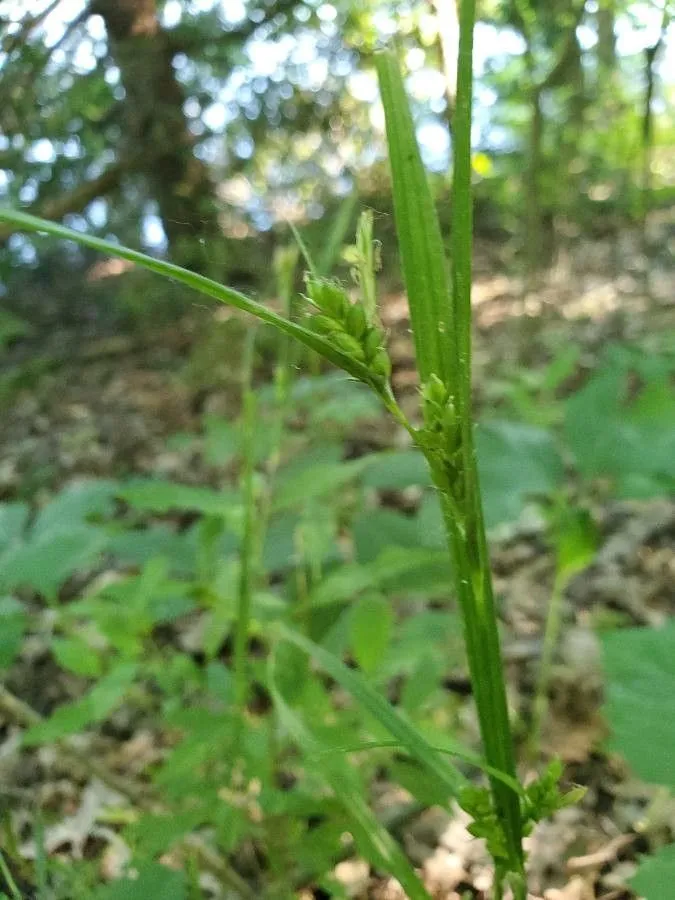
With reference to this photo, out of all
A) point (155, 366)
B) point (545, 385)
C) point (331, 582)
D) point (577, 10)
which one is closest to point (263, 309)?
point (331, 582)

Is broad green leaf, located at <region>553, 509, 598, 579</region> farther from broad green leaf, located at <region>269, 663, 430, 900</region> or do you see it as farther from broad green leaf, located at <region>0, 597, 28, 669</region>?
broad green leaf, located at <region>0, 597, 28, 669</region>

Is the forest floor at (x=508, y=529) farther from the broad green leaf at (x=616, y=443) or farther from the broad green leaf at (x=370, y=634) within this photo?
the broad green leaf at (x=616, y=443)

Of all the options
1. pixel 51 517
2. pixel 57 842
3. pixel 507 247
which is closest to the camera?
pixel 51 517

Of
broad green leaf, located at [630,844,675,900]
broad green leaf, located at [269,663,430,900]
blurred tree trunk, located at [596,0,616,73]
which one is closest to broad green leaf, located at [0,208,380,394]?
broad green leaf, located at [269,663,430,900]

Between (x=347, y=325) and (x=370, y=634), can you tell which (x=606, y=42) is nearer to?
(x=370, y=634)

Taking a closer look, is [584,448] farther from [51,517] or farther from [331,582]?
[51,517]

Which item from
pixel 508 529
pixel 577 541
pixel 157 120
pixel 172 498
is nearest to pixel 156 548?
pixel 172 498


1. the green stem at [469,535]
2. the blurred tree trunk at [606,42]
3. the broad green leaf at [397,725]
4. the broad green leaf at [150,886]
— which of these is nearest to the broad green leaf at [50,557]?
the broad green leaf at [150,886]
